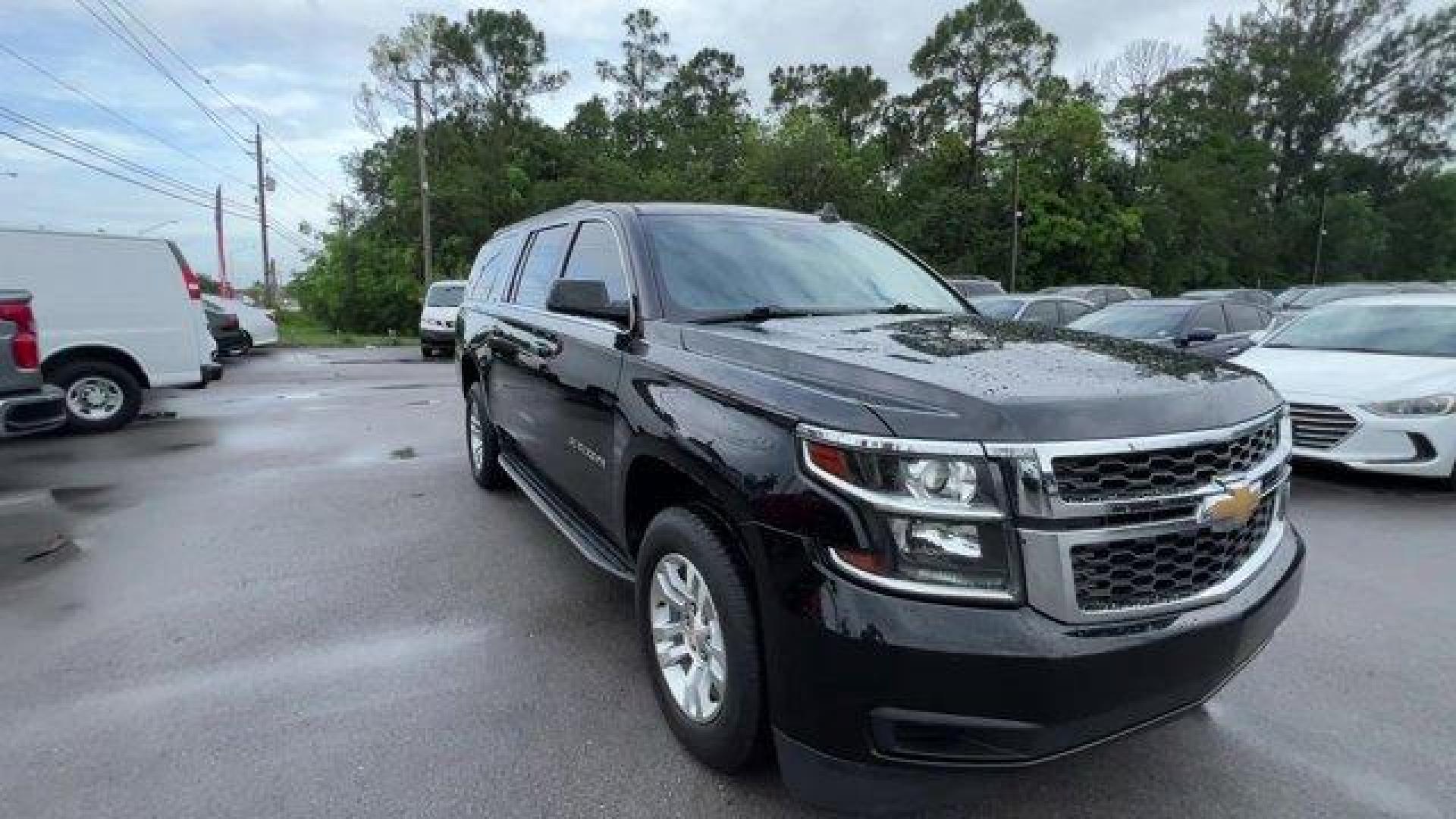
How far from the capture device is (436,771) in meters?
2.78

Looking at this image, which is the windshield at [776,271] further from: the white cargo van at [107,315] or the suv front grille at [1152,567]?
the white cargo van at [107,315]

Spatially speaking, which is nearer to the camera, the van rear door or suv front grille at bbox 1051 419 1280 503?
suv front grille at bbox 1051 419 1280 503

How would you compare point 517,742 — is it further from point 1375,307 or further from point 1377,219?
point 1377,219

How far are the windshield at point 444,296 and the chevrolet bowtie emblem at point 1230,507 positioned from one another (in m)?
19.5

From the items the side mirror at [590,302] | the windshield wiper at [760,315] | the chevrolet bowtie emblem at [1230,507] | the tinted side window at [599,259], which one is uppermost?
the tinted side window at [599,259]

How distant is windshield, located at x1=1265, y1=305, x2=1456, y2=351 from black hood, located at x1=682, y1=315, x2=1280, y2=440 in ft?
18.0

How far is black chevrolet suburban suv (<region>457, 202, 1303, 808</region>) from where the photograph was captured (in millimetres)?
2020

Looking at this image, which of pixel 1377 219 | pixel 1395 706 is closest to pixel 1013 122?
pixel 1377 219

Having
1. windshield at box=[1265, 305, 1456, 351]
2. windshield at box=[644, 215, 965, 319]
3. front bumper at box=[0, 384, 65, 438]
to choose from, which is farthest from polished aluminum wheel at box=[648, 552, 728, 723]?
windshield at box=[1265, 305, 1456, 351]

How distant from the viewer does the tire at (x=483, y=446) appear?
600cm

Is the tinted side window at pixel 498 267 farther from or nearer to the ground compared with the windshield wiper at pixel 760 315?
farther from the ground

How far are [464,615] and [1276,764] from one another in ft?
11.2

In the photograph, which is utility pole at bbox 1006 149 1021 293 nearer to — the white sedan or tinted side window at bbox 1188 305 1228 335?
tinted side window at bbox 1188 305 1228 335

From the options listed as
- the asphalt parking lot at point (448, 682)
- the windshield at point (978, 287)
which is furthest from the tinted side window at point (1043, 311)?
the asphalt parking lot at point (448, 682)
